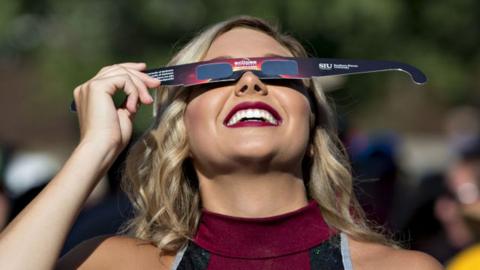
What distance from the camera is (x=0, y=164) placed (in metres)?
6.41

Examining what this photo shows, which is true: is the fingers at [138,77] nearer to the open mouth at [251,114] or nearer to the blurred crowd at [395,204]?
the open mouth at [251,114]

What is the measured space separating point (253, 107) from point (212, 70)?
0.16m

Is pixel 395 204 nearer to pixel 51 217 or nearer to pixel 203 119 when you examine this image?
pixel 203 119

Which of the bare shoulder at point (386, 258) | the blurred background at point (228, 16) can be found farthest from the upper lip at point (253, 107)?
the blurred background at point (228, 16)

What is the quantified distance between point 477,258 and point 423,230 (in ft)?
3.95

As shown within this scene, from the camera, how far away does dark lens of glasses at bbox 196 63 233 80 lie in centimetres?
311

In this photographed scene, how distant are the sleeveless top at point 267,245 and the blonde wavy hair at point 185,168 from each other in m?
A: 0.07

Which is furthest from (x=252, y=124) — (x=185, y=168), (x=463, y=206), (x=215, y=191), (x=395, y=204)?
(x=395, y=204)

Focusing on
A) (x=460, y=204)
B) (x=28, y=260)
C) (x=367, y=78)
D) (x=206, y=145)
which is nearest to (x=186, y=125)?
(x=206, y=145)

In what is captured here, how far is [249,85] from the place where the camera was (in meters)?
3.10

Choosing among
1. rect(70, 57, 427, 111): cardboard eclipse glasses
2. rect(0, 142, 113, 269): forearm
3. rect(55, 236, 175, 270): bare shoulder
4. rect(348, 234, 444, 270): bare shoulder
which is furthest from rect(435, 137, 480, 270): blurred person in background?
rect(0, 142, 113, 269): forearm

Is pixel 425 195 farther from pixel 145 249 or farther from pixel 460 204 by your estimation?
pixel 145 249

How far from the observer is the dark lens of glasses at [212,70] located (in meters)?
3.11

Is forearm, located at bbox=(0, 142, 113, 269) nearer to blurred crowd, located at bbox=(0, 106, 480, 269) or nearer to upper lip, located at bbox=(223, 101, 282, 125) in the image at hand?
upper lip, located at bbox=(223, 101, 282, 125)
